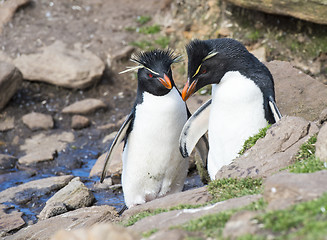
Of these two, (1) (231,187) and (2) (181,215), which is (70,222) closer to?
(1) (231,187)

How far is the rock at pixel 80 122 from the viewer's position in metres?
9.35

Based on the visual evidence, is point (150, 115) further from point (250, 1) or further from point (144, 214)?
point (250, 1)

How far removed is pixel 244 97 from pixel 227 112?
212 mm

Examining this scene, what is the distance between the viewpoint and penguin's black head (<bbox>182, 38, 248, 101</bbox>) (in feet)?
17.0

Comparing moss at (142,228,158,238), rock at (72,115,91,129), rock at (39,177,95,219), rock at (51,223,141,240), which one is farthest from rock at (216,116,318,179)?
rock at (72,115,91,129)

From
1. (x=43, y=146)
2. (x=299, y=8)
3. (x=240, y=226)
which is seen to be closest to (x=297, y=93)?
(x=299, y=8)

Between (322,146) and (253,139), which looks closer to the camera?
(322,146)

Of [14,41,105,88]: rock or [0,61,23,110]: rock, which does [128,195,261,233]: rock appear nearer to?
[0,61,23,110]: rock

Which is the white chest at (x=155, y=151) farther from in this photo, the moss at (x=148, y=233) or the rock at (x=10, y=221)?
the moss at (x=148, y=233)

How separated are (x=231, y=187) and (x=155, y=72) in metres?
1.93

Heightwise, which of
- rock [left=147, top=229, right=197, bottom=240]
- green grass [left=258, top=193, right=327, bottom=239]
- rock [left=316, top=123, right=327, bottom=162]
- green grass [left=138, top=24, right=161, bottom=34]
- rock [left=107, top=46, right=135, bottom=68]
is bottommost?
rock [left=107, top=46, right=135, bottom=68]

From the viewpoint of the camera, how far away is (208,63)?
17.2ft

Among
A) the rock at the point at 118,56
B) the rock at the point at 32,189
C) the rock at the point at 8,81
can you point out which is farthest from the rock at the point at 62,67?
the rock at the point at 32,189

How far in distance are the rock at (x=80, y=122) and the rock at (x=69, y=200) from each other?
8.44 feet
